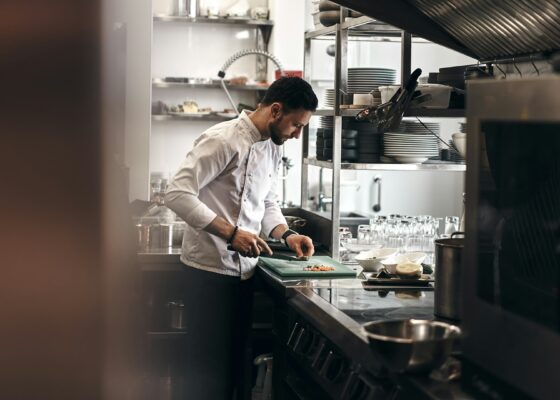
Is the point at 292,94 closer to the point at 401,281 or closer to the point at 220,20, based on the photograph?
the point at 401,281

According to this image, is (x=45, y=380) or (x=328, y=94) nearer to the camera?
(x=45, y=380)

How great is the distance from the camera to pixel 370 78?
3.59 meters

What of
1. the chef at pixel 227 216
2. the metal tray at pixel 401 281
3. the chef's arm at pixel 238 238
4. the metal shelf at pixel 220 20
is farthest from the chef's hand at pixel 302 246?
the metal shelf at pixel 220 20

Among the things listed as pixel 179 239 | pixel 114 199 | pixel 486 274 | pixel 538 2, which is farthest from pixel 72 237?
pixel 179 239

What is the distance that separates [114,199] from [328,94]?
11.3 feet

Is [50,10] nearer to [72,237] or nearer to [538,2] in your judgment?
[72,237]

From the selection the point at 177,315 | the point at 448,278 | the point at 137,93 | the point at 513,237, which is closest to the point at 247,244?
the point at 177,315

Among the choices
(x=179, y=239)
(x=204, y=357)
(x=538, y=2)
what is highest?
(x=538, y=2)

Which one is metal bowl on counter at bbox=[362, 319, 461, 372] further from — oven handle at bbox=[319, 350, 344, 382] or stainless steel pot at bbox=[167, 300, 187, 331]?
stainless steel pot at bbox=[167, 300, 187, 331]

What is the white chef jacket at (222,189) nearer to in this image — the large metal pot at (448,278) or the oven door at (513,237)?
the large metal pot at (448,278)

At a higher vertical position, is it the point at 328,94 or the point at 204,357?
the point at 328,94

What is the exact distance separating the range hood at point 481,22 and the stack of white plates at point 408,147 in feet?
2.77

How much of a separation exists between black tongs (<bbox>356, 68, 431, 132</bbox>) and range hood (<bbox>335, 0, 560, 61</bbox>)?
177mm

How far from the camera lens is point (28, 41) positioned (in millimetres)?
237
